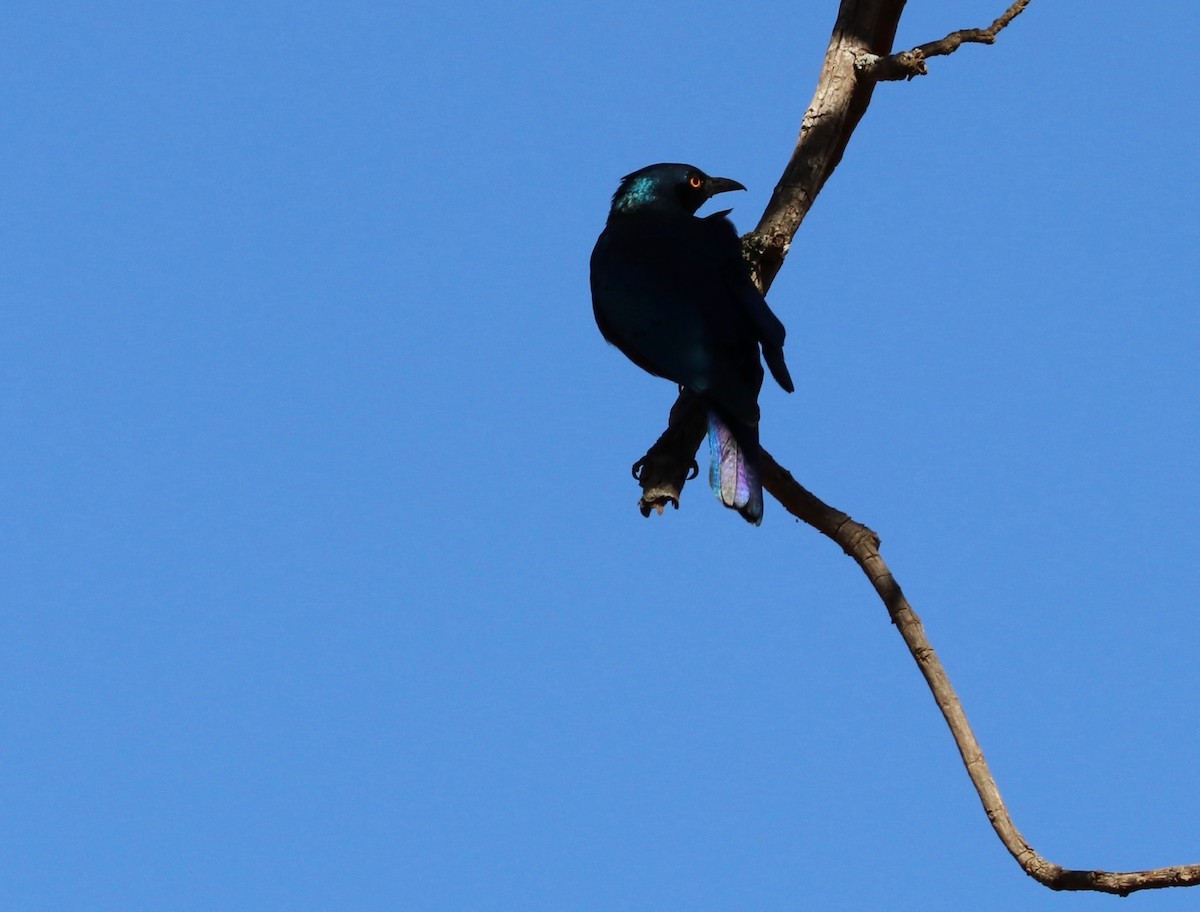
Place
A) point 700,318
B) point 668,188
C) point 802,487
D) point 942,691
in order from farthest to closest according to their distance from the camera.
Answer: point 668,188
point 700,318
point 802,487
point 942,691

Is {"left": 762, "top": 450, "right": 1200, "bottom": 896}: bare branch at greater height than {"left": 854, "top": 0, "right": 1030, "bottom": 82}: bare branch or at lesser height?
lesser

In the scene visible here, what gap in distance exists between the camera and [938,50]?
4664 mm

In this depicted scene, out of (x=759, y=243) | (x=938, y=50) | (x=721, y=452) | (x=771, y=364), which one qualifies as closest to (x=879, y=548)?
(x=721, y=452)

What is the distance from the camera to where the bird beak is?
21.7 feet

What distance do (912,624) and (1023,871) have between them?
770mm

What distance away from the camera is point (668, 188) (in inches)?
256

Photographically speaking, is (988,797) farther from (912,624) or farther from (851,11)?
(851,11)

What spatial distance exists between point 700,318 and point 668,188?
1.41 m

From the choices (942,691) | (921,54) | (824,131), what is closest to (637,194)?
(824,131)

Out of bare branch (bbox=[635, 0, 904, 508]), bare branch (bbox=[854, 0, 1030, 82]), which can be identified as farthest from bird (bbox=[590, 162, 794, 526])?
bare branch (bbox=[854, 0, 1030, 82])

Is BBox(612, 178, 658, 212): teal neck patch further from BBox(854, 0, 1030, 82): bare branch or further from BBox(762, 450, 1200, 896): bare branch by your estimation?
BBox(762, 450, 1200, 896): bare branch

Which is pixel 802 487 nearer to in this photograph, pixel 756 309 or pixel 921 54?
pixel 756 309

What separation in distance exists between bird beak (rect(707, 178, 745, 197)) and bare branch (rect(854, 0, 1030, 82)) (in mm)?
1528

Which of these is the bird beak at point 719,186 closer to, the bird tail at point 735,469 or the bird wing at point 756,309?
the bird wing at point 756,309
